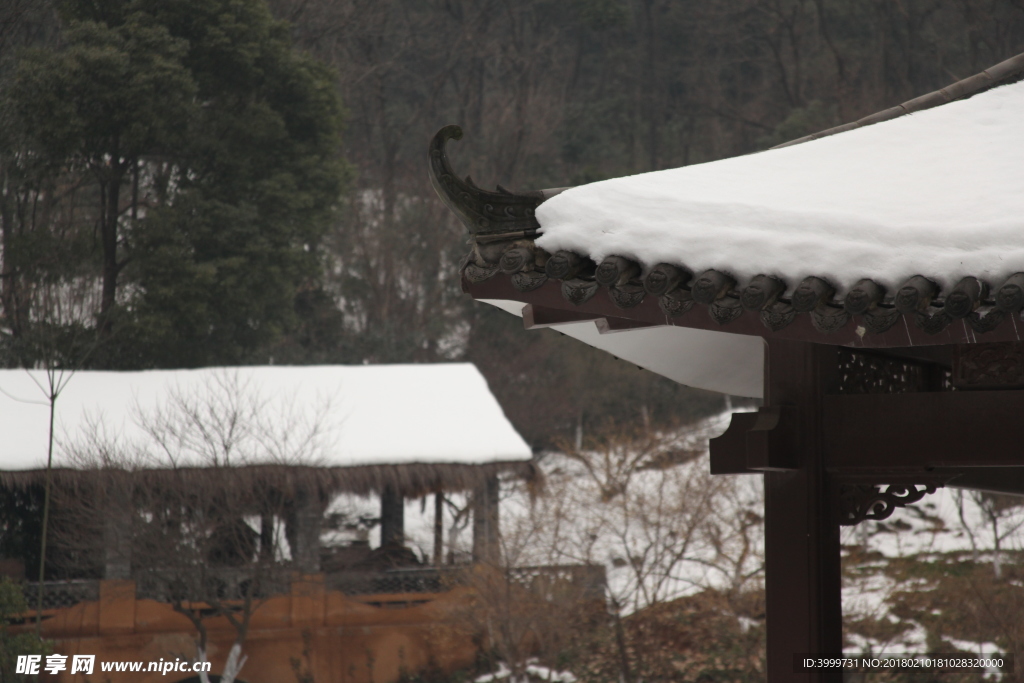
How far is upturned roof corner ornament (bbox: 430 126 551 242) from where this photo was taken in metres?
1.90

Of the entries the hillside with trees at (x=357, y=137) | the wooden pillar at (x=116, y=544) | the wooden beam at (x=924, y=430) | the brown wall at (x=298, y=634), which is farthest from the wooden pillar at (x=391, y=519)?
the wooden beam at (x=924, y=430)

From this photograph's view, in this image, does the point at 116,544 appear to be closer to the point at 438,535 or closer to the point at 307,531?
the point at 307,531

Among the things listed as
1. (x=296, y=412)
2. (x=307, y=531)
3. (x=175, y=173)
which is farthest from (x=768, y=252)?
(x=175, y=173)

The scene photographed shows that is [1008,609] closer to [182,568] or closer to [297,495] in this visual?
[297,495]

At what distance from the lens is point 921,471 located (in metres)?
2.12

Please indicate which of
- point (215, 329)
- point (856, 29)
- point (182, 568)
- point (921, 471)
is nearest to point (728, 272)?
point (921, 471)

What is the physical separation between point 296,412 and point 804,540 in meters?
10.1

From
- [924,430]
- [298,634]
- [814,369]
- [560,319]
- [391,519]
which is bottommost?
[298,634]

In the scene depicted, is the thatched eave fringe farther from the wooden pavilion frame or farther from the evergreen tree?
the wooden pavilion frame

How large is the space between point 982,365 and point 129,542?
9.32m

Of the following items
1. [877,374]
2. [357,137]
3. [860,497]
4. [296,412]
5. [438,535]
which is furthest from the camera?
[357,137]

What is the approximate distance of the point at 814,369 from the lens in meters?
2.23

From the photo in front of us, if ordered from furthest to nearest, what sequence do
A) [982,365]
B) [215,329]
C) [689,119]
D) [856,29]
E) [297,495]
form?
[689,119], [856,29], [215,329], [297,495], [982,365]

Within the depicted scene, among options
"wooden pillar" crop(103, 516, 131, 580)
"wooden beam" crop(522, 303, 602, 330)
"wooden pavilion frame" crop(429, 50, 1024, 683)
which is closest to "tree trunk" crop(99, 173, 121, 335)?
"wooden pillar" crop(103, 516, 131, 580)
